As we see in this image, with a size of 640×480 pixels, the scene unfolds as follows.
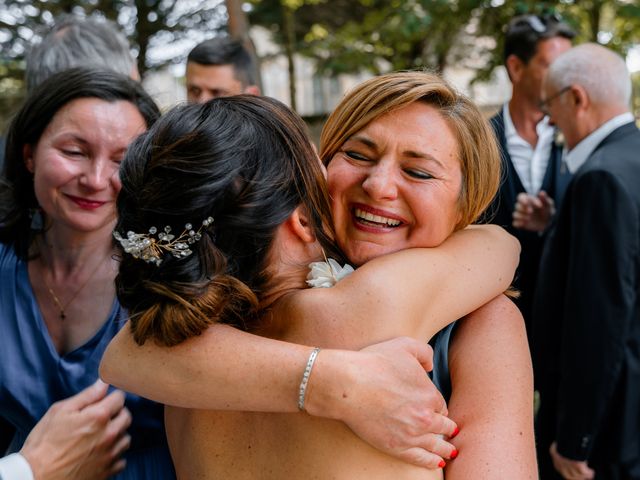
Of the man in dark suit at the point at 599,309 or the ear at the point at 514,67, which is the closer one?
the man in dark suit at the point at 599,309

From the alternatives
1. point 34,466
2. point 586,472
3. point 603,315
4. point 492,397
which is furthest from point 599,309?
point 34,466

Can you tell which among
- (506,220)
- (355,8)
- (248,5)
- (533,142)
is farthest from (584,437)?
(355,8)

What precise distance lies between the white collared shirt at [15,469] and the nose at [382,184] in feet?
4.14

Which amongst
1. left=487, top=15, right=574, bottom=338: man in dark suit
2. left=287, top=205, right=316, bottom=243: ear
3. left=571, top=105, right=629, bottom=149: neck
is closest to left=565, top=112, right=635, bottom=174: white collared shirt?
left=571, top=105, right=629, bottom=149: neck

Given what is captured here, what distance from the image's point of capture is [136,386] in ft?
5.31

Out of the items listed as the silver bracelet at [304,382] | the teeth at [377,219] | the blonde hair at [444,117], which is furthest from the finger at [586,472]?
the silver bracelet at [304,382]

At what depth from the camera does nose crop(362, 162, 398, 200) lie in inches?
67.2

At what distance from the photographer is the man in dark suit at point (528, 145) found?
4039mm

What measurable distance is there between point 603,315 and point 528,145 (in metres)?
1.63

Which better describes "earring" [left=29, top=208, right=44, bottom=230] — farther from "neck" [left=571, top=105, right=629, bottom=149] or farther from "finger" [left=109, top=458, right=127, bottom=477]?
"neck" [left=571, top=105, right=629, bottom=149]

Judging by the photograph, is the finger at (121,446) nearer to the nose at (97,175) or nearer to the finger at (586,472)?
the nose at (97,175)

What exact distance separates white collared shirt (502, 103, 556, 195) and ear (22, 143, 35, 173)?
3007mm

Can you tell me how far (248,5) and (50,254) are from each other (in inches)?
440

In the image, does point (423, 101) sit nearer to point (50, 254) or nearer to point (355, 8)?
point (50, 254)
